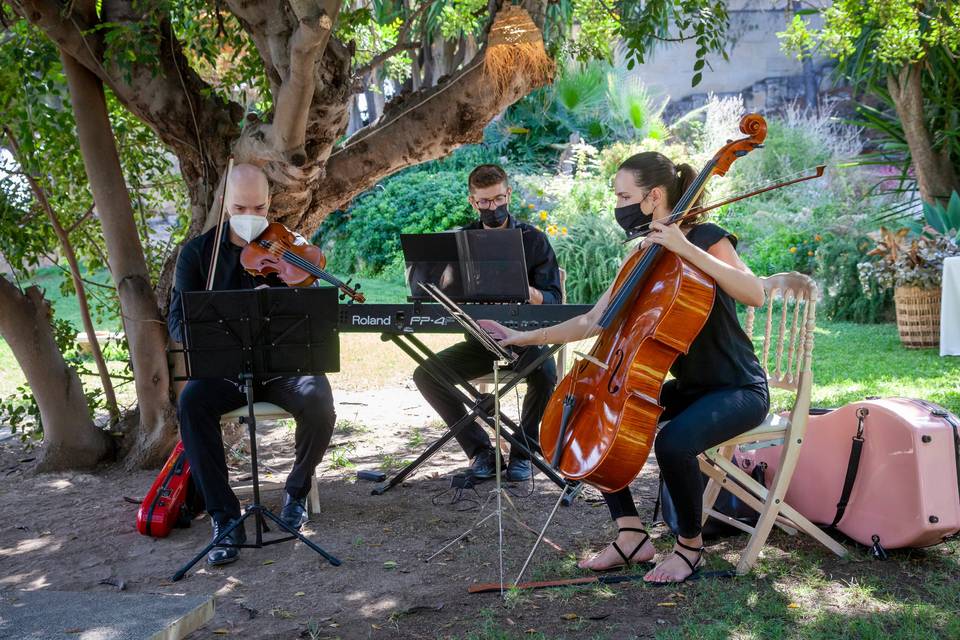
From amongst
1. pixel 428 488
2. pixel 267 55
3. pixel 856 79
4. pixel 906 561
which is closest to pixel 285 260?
pixel 267 55

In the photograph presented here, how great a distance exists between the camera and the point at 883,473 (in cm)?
334

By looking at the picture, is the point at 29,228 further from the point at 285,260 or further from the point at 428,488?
the point at 428,488

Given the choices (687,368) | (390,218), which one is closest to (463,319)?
(687,368)

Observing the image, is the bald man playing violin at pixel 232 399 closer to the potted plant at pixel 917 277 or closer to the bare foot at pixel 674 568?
the bare foot at pixel 674 568

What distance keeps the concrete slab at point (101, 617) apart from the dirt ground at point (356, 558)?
23.4 inches

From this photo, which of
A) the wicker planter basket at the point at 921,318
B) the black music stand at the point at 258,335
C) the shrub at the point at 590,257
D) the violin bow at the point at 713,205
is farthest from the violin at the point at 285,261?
the shrub at the point at 590,257

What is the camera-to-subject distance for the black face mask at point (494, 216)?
185 inches

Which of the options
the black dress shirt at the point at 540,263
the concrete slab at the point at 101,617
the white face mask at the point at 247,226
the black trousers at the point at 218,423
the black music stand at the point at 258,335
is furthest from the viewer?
the black dress shirt at the point at 540,263

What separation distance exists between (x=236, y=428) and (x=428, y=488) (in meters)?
1.44

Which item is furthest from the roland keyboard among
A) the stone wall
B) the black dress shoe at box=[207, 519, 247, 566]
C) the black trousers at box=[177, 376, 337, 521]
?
the stone wall

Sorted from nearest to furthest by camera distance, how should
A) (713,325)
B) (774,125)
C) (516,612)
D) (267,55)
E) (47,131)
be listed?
(516,612), (713,325), (267,55), (47,131), (774,125)

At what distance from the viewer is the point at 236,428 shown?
18.1 ft

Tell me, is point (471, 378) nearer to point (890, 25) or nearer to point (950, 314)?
point (950, 314)

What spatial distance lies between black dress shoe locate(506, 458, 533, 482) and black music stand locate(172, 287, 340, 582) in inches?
51.5
